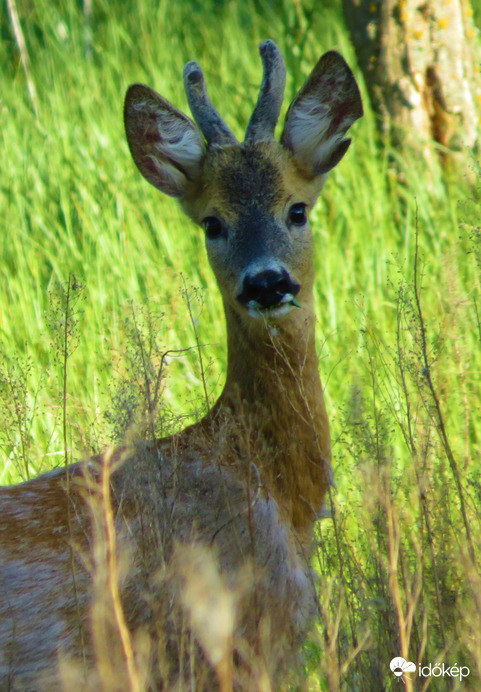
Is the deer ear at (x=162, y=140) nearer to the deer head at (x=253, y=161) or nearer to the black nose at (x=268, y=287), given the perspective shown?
the deer head at (x=253, y=161)

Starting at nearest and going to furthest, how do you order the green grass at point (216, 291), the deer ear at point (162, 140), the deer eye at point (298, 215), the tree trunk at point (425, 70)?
the green grass at point (216, 291), the deer eye at point (298, 215), the deer ear at point (162, 140), the tree trunk at point (425, 70)

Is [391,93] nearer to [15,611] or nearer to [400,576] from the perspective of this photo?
[400,576]

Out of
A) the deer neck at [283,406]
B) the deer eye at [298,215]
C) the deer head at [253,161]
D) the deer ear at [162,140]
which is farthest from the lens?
the deer ear at [162,140]

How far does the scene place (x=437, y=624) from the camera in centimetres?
281

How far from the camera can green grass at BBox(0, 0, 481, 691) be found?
9.28ft

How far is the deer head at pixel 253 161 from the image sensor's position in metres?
3.53

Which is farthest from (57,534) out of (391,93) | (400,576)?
(391,93)

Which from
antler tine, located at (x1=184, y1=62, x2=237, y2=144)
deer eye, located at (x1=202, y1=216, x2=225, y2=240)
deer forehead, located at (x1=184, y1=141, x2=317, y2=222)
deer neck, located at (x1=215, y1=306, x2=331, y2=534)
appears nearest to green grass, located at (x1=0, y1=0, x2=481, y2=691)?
deer neck, located at (x1=215, y1=306, x2=331, y2=534)

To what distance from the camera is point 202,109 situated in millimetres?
3779

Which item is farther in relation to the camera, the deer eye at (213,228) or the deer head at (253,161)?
the deer eye at (213,228)

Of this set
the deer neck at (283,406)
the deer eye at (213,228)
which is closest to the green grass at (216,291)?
the deer neck at (283,406)

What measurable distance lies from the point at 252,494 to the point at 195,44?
5.33 meters

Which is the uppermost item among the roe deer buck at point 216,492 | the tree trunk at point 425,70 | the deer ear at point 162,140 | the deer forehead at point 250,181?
the tree trunk at point 425,70

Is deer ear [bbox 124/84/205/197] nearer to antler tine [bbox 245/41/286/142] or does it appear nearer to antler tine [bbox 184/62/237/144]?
antler tine [bbox 184/62/237/144]
